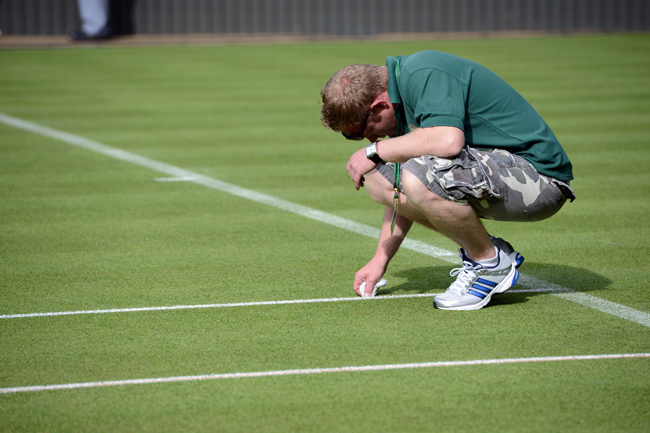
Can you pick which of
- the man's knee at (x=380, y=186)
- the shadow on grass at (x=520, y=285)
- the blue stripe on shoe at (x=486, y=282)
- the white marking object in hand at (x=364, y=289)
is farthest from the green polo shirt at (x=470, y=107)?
the white marking object in hand at (x=364, y=289)

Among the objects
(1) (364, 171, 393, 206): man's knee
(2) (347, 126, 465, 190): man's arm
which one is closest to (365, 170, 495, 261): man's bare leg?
(1) (364, 171, 393, 206): man's knee

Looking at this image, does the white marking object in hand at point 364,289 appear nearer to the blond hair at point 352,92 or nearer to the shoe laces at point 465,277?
the shoe laces at point 465,277

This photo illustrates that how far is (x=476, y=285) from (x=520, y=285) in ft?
2.00

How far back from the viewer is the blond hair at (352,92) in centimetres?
377

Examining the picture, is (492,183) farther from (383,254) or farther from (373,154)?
(383,254)

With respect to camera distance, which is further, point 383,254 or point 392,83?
point 383,254

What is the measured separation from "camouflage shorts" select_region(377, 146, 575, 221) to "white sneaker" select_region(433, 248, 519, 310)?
0.83 feet

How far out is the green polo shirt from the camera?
3.71 m

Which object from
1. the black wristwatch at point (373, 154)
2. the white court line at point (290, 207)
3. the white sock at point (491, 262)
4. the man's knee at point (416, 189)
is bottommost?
the white court line at point (290, 207)

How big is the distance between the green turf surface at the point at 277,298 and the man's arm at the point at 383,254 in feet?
0.50

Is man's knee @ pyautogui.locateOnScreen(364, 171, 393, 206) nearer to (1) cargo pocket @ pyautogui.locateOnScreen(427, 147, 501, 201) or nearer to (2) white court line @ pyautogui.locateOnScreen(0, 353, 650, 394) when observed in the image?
(1) cargo pocket @ pyautogui.locateOnScreen(427, 147, 501, 201)

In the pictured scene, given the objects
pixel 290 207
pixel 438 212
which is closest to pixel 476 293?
pixel 438 212

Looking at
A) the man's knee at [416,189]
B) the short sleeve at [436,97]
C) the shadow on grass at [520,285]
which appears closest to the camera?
the short sleeve at [436,97]

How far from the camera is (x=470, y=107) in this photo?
3.88 metres
